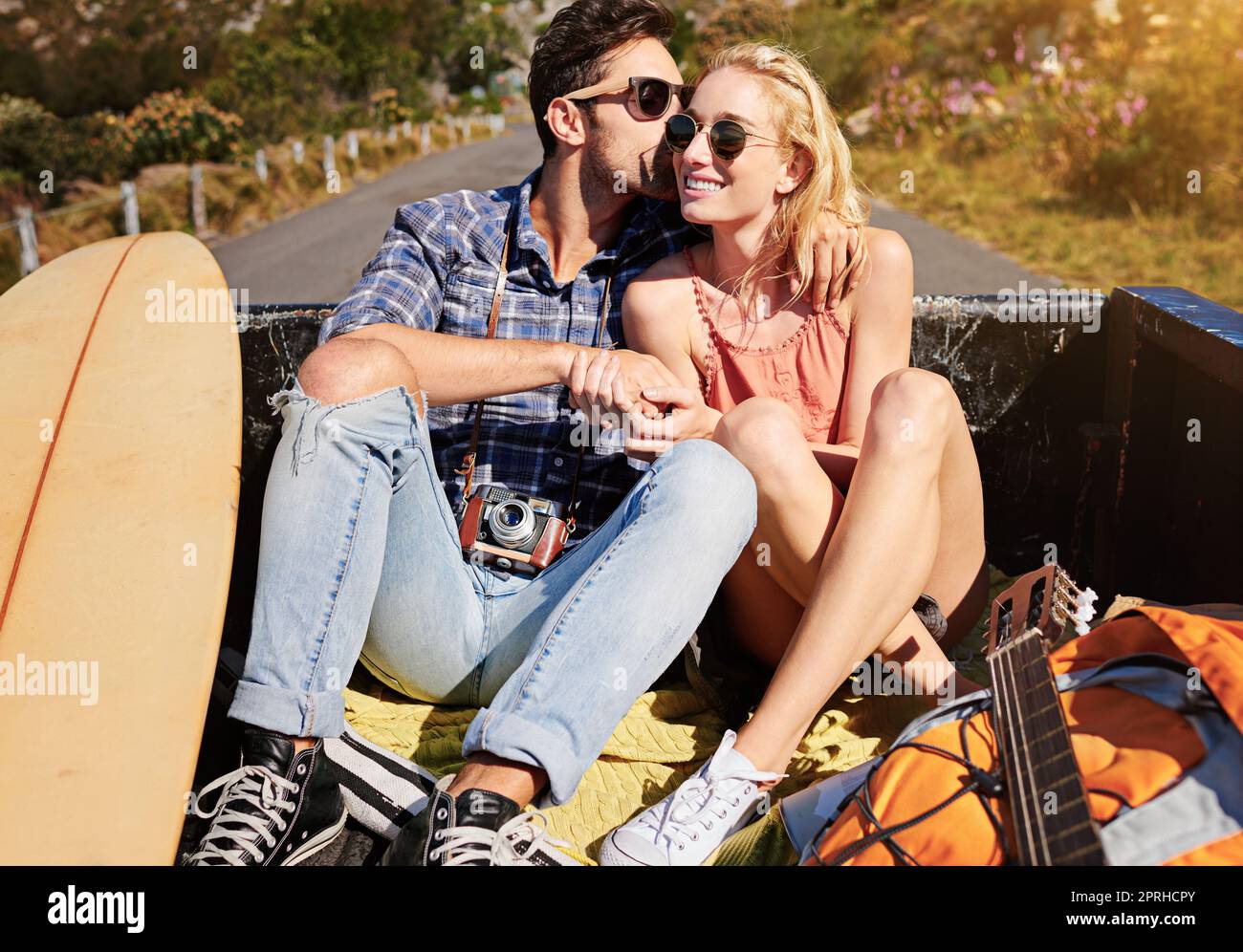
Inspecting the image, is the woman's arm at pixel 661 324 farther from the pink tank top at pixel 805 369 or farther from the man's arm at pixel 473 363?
the man's arm at pixel 473 363

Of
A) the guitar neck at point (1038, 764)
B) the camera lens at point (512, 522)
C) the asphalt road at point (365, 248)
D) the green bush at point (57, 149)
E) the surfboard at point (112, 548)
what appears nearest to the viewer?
the guitar neck at point (1038, 764)

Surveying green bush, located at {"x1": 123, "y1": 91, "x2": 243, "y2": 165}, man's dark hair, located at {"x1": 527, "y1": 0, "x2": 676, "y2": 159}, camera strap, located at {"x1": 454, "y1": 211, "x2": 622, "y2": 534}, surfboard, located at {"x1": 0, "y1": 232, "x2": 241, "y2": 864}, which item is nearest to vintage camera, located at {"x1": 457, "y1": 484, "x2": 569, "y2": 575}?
camera strap, located at {"x1": 454, "y1": 211, "x2": 622, "y2": 534}

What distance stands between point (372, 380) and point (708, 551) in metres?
0.69

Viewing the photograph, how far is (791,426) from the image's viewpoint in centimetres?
196

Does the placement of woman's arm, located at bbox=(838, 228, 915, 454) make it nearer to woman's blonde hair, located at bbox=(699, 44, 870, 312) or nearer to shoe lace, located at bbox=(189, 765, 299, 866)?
woman's blonde hair, located at bbox=(699, 44, 870, 312)

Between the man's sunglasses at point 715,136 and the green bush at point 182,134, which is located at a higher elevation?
the man's sunglasses at point 715,136

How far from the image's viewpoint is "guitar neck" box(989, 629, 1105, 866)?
4.11 feet

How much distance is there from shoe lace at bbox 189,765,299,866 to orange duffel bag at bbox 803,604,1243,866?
84 cm

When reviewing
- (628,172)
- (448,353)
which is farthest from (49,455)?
(628,172)

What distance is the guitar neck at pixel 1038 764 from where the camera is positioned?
125 cm

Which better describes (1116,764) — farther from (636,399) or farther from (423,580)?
(423,580)

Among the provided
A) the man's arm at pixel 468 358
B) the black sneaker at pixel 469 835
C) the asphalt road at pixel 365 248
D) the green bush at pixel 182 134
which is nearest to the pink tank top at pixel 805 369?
the man's arm at pixel 468 358

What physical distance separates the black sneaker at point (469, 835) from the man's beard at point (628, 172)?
1.53m

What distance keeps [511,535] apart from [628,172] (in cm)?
98
